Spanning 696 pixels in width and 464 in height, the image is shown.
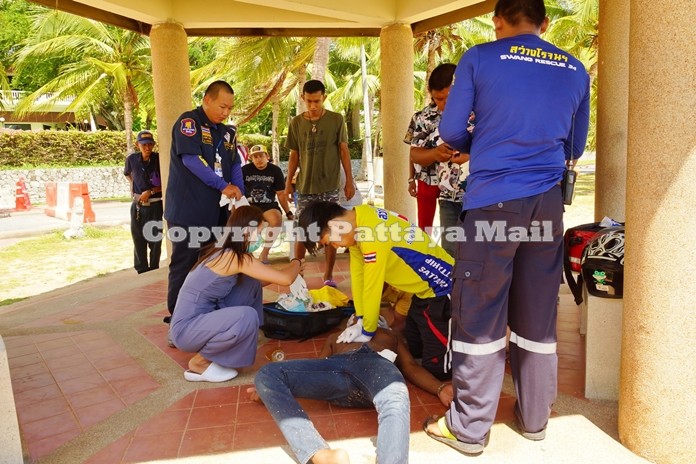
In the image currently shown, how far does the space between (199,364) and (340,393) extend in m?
1.13

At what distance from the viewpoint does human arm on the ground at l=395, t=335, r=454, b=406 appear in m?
3.21

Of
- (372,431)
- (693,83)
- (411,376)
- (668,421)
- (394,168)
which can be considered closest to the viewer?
(693,83)

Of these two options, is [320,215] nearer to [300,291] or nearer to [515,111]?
[300,291]

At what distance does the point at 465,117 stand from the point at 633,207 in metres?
0.84

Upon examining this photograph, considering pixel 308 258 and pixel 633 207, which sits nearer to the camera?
pixel 633 207

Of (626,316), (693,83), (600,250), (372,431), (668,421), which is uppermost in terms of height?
(693,83)

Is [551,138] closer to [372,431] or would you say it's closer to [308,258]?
[372,431]

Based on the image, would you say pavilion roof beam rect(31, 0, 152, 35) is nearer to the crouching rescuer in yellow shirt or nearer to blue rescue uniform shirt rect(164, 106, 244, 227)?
blue rescue uniform shirt rect(164, 106, 244, 227)

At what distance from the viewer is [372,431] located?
2.96 metres

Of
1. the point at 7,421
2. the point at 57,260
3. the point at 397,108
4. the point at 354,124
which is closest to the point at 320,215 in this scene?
the point at 7,421

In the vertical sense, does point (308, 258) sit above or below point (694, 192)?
below

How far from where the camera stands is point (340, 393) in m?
3.08

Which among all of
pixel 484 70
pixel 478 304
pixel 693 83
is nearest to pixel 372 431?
pixel 478 304

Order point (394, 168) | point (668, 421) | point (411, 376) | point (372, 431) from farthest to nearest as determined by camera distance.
Answer: point (394, 168), point (411, 376), point (372, 431), point (668, 421)
